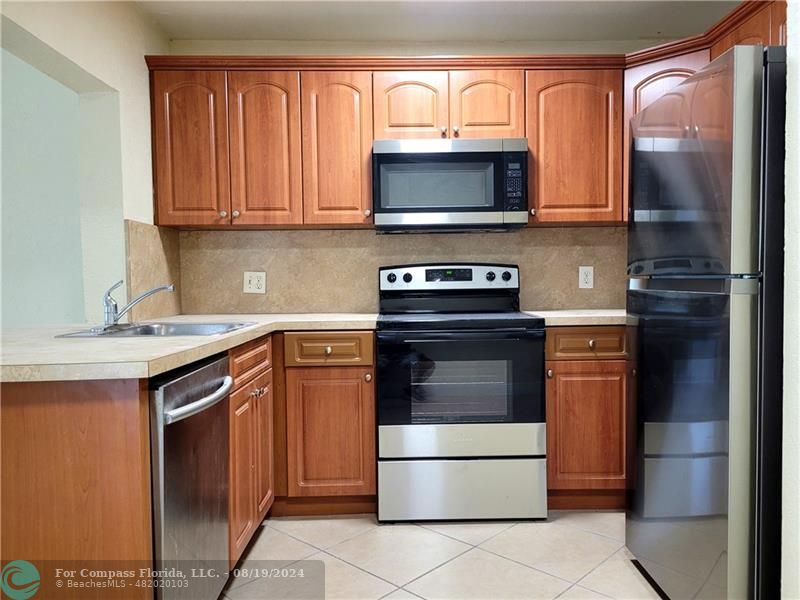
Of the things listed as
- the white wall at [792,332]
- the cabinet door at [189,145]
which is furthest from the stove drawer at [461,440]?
the cabinet door at [189,145]

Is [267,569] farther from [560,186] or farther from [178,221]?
[560,186]

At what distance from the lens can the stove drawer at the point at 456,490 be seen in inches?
93.1

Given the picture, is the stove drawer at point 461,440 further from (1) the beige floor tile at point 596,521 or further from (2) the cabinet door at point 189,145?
(2) the cabinet door at point 189,145

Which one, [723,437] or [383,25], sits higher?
[383,25]

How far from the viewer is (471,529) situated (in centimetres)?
231

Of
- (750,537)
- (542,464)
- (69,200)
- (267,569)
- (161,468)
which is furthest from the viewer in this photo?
(69,200)

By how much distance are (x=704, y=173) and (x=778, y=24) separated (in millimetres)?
1080

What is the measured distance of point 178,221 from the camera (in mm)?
2654

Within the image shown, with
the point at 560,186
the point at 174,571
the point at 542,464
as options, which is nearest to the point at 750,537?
the point at 542,464

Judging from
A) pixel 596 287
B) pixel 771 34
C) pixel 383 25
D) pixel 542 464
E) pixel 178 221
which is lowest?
pixel 542 464

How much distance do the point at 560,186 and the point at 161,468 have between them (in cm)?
216

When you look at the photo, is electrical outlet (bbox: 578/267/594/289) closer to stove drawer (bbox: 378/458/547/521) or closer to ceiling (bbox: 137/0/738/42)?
stove drawer (bbox: 378/458/547/521)

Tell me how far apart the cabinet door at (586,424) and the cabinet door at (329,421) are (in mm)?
816

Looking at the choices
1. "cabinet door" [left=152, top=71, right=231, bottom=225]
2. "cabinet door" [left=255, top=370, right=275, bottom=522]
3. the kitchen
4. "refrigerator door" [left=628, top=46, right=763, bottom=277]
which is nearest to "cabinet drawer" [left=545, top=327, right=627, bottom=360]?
the kitchen
